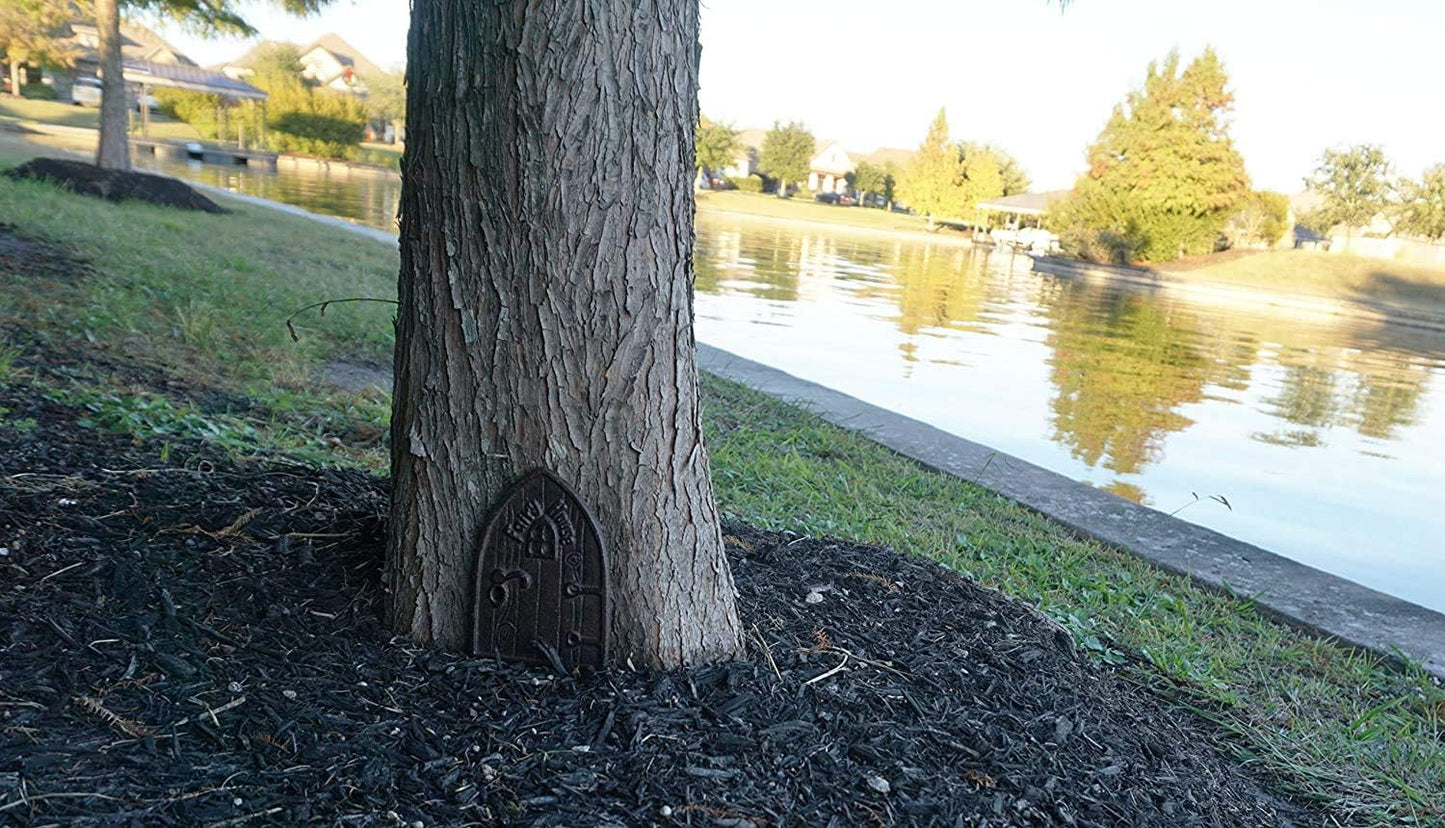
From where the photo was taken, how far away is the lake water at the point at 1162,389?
21.5ft

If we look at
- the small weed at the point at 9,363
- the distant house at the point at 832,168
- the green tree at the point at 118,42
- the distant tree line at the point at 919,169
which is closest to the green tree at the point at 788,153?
the distant tree line at the point at 919,169

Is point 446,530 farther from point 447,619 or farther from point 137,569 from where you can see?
point 137,569

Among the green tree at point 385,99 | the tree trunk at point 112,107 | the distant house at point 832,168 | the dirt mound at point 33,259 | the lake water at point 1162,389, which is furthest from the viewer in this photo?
the distant house at point 832,168

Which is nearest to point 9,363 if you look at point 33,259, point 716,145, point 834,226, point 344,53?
point 33,259

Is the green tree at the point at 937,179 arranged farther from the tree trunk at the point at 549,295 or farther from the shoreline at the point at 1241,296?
the tree trunk at the point at 549,295

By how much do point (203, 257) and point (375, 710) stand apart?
8120 mm

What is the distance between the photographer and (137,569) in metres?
2.37

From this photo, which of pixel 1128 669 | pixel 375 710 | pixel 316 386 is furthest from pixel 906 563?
pixel 316 386

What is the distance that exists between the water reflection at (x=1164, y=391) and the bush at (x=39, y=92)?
185ft

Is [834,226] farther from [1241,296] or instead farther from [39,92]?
[39,92]

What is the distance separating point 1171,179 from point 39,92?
61.4 meters

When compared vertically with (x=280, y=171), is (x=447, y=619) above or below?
below

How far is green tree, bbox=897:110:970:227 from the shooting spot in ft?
207

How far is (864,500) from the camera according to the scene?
5.05 metres
